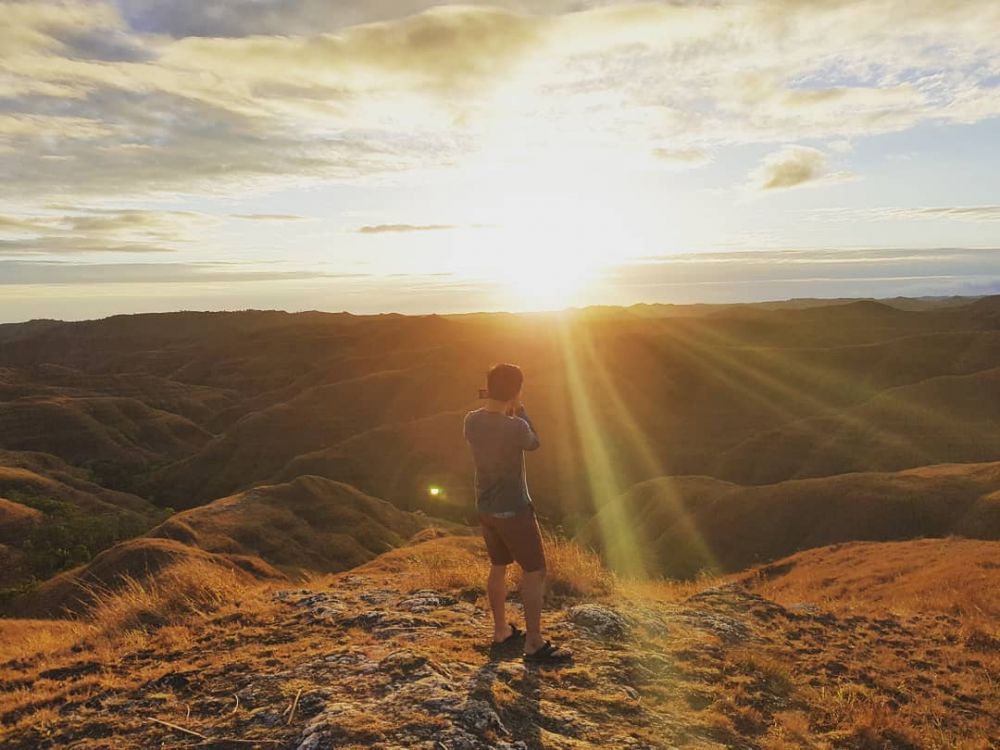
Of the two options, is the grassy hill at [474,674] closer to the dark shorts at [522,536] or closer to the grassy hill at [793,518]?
the dark shorts at [522,536]

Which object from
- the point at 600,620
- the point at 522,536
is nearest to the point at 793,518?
the point at 600,620

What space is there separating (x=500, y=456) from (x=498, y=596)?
1371 millimetres

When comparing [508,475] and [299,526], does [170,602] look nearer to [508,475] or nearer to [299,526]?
[508,475]

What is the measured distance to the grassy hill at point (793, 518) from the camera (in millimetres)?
32500

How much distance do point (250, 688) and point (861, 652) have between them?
6612 millimetres

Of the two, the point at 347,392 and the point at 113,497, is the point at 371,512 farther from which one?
the point at 347,392

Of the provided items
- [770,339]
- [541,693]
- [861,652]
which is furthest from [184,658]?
[770,339]

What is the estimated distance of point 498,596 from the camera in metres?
5.91

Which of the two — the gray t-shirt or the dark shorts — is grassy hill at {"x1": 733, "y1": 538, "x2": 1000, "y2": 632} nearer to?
the dark shorts

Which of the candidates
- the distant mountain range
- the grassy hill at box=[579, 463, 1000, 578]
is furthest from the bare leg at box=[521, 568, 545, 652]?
the grassy hill at box=[579, 463, 1000, 578]

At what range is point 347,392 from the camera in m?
86.4

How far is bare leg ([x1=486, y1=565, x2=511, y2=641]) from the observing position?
19.0 ft

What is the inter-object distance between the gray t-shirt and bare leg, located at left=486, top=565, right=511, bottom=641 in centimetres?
62

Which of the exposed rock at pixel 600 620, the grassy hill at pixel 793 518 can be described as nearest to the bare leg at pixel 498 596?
the exposed rock at pixel 600 620
